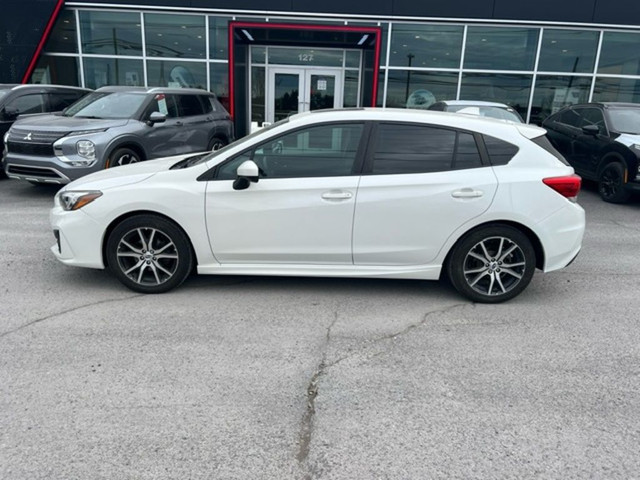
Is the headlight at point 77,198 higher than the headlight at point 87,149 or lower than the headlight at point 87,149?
higher

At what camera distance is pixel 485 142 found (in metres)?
4.55

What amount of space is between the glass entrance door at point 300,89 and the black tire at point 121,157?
8.22 metres

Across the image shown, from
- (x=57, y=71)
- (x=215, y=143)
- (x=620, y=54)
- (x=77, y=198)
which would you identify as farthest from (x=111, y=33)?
(x=620, y=54)

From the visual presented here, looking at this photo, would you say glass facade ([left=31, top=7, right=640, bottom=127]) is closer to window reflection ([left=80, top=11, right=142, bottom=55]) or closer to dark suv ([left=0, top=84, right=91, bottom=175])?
window reflection ([left=80, top=11, right=142, bottom=55])

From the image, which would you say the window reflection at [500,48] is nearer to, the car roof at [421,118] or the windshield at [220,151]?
the car roof at [421,118]

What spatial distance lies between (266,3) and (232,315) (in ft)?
40.8

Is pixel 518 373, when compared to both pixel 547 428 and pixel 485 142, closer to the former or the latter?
pixel 547 428

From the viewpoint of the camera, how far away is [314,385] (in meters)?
3.25

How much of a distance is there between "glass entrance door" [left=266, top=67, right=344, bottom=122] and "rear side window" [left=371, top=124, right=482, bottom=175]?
12067 mm

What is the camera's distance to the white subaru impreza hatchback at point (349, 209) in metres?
4.42

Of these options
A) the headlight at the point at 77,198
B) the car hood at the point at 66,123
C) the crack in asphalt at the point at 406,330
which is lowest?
the crack in asphalt at the point at 406,330

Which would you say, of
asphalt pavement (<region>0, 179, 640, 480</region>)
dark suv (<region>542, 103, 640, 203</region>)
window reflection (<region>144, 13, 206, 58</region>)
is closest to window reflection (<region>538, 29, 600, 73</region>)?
dark suv (<region>542, 103, 640, 203</region>)

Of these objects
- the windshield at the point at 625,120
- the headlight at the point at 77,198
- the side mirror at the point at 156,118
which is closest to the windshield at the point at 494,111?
the windshield at the point at 625,120

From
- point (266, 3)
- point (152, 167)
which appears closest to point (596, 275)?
point (152, 167)
